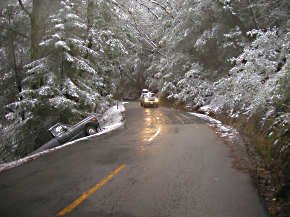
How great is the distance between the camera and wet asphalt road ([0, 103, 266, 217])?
13.5ft

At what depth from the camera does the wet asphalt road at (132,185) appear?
4.13 metres

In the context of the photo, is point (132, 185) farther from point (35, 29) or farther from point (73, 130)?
point (35, 29)

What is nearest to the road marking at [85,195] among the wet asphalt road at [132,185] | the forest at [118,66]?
the wet asphalt road at [132,185]

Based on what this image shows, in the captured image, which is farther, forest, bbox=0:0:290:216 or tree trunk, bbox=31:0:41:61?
tree trunk, bbox=31:0:41:61

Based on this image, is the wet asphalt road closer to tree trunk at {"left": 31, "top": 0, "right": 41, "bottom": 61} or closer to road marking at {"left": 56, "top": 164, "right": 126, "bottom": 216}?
road marking at {"left": 56, "top": 164, "right": 126, "bottom": 216}

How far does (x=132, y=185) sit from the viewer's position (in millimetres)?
5176

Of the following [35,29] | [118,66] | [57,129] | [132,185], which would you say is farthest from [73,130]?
[118,66]

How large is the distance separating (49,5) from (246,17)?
1457 centimetres

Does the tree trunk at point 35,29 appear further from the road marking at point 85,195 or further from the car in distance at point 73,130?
the road marking at point 85,195

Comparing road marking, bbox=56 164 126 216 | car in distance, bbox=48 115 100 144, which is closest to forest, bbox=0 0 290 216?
car in distance, bbox=48 115 100 144

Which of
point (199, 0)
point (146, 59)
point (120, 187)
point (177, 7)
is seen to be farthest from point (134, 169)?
point (146, 59)

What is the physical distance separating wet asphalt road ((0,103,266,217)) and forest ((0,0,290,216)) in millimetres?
860

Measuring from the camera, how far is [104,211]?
4.07 m

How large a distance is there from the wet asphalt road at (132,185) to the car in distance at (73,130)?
126 inches
